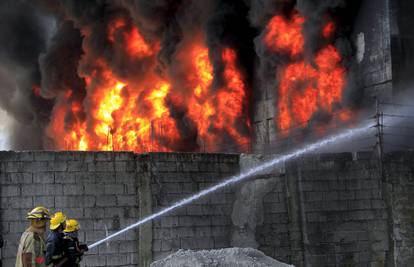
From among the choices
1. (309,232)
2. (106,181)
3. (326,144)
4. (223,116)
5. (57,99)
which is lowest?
(309,232)

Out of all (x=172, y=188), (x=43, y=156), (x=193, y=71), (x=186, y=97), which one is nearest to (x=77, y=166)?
(x=43, y=156)

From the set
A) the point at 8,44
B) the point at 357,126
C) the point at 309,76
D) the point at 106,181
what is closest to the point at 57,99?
the point at 8,44

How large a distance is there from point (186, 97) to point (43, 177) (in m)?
15.2

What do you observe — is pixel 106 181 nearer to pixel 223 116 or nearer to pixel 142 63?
pixel 223 116

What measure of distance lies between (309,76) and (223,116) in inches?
180

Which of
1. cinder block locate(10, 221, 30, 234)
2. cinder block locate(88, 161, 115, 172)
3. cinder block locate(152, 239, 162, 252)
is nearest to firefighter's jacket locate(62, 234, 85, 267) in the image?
cinder block locate(10, 221, 30, 234)

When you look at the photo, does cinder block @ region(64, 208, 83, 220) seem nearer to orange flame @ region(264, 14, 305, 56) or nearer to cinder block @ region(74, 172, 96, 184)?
cinder block @ region(74, 172, 96, 184)

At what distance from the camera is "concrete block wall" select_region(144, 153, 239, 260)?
48.7ft

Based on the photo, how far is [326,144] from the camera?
71.3 ft

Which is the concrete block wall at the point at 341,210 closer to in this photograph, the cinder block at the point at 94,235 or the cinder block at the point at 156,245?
the cinder block at the point at 156,245

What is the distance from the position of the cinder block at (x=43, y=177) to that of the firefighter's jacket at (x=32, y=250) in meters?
6.17

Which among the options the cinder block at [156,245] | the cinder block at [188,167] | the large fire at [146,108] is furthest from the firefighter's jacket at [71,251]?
the large fire at [146,108]

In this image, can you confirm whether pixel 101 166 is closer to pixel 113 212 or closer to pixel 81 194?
pixel 81 194

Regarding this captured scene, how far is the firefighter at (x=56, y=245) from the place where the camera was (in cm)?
862
